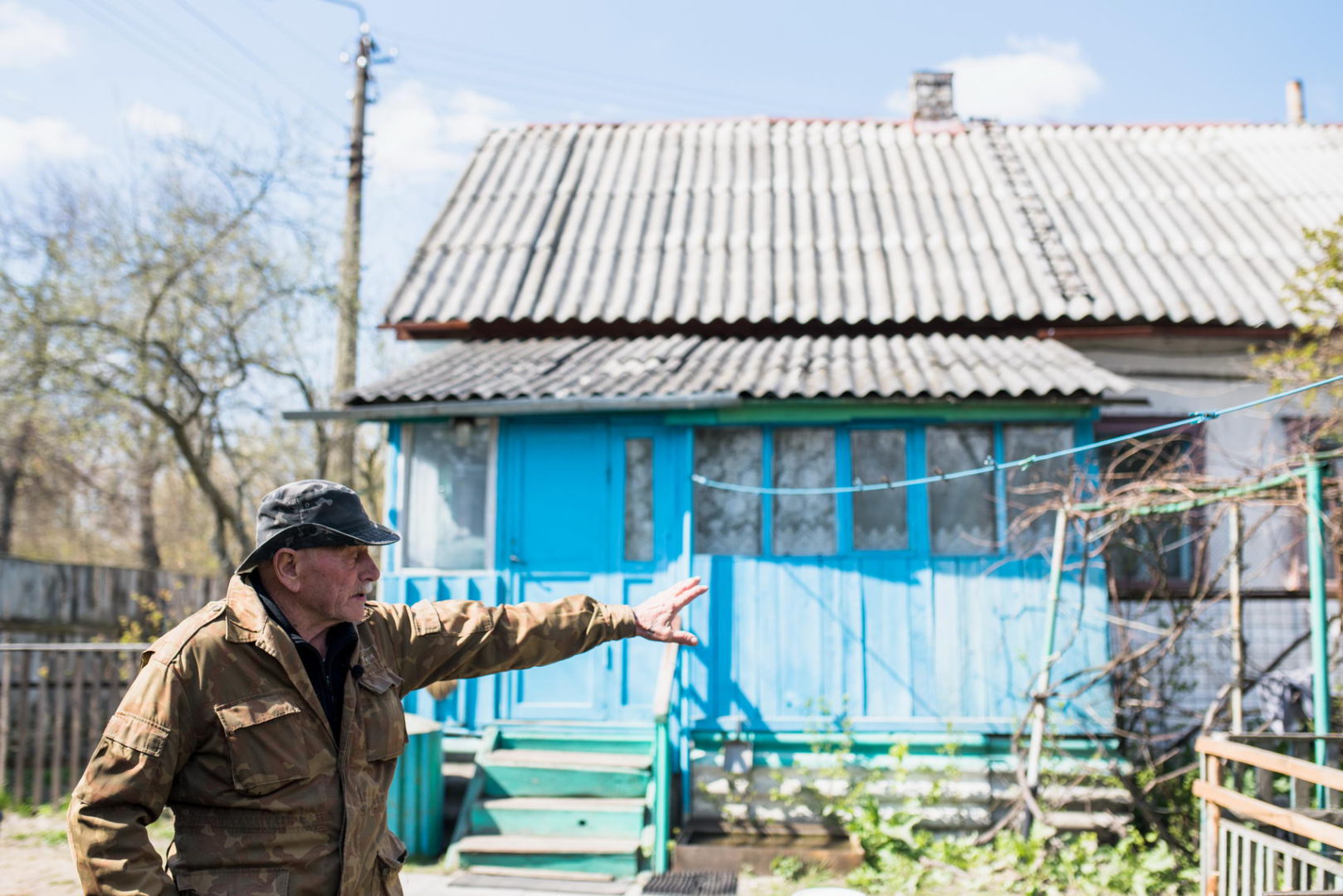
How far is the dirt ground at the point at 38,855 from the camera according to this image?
642 cm

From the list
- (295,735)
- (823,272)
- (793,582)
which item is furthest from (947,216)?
(295,735)

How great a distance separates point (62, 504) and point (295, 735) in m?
18.5

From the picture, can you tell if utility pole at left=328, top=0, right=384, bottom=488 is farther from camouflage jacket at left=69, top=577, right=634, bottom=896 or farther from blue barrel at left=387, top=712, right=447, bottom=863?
camouflage jacket at left=69, top=577, right=634, bottom=896

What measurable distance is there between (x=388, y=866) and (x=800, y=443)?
17.7ft

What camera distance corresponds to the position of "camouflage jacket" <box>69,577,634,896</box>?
252 centimetres

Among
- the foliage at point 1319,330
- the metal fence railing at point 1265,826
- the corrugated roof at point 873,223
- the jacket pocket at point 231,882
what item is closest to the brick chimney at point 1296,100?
the corrugated roof at point 873,223

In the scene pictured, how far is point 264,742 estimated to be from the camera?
8.92ft

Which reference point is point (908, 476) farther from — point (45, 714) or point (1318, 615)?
point (45, 714)

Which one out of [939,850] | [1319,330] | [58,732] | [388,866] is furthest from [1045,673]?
[58,732]

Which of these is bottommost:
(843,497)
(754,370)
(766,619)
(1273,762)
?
(1273,762)

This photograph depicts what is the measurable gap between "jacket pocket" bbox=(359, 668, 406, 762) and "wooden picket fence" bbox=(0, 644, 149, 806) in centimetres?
571

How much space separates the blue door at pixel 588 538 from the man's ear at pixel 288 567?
482cm

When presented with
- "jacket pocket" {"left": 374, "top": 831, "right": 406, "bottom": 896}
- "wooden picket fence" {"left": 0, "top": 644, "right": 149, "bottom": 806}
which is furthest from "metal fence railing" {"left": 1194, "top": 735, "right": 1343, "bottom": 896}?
"wooden picket fence" {"left": 0, "top": 644, "right": 149, "bottom": 806}

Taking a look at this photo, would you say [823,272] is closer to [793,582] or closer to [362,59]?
[793,582]
